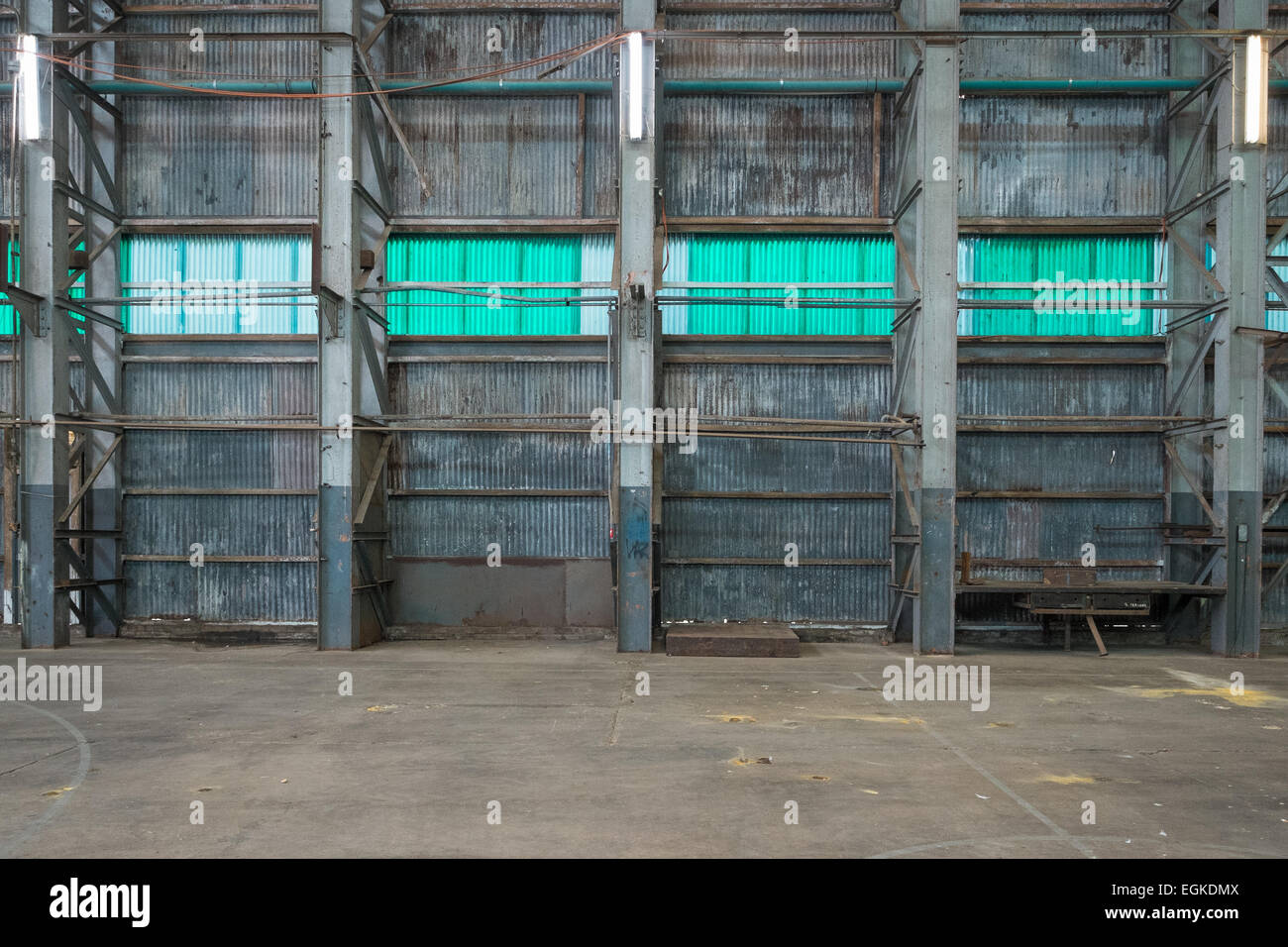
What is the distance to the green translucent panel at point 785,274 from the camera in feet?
51.8

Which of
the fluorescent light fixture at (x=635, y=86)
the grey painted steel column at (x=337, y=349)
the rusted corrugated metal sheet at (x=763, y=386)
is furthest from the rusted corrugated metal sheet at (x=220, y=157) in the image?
the rusted corrugated metal sheet at (x=763, y=386)

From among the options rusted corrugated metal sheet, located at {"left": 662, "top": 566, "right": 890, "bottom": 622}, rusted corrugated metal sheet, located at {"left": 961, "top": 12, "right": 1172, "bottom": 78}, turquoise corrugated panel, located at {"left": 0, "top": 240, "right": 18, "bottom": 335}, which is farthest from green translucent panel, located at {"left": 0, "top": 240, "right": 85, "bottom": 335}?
rusted corrugated metal sheet, located at {"left": 961, "top": 12, "right": 1172, "bottom": 78}

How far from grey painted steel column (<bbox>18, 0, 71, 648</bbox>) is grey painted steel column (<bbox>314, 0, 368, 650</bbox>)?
13.7 ft

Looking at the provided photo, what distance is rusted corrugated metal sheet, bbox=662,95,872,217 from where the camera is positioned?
51.9 ft

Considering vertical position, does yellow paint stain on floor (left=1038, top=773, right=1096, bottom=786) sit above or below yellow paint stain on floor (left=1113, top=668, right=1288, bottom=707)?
above

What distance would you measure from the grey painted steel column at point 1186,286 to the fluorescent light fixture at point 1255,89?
6.48 feet

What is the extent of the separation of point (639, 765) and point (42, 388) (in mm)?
12138

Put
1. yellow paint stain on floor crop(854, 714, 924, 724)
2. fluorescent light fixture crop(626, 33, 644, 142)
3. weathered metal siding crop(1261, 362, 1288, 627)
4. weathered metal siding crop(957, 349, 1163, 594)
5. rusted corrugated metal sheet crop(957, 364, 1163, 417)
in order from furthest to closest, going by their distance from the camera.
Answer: rusted corrugated metal sheet crop(957, 364, 1163, 417) → weathered metal siding crop(957, 349, 1163, 594) → weathered metal siding crop(1261, 362, 1288, 627) → fluorescent light fixture crop(626, 33, 644, 142) → yellow paint stain on floor crop(854, 714, 924, 724)

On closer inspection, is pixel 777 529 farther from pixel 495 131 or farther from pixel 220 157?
pixel 220 157

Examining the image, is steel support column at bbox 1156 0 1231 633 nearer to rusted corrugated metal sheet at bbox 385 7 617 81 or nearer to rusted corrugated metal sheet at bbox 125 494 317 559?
rusted corrugated metal sheet at bbox 385 7 617 81

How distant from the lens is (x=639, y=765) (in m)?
7.60

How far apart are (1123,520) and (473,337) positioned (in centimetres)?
1144

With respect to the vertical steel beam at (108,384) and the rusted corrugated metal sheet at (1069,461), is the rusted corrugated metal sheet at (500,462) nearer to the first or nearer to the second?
the vertical steel beam at (108,384)

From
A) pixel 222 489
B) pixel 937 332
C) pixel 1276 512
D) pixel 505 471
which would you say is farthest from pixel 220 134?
pixel 1276 512
